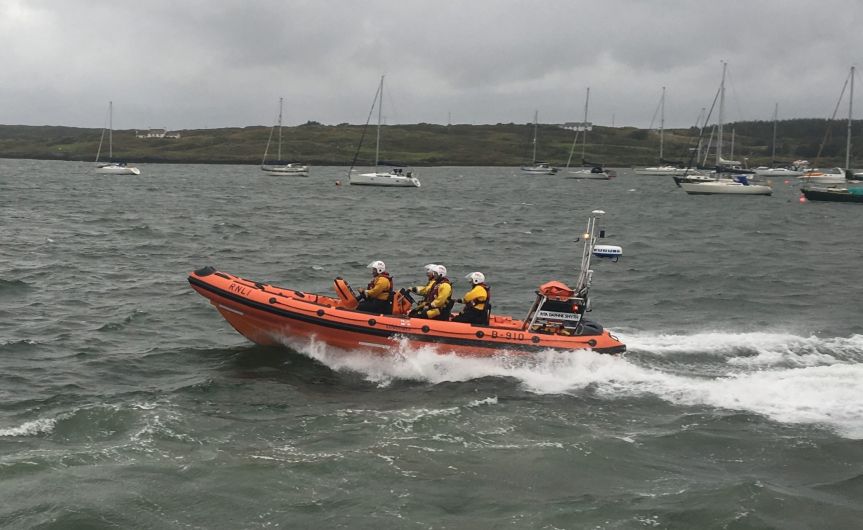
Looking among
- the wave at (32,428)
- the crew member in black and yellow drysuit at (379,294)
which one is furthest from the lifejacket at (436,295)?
the wave at (32,428)

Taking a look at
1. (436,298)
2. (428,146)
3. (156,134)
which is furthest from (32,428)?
(156,134)

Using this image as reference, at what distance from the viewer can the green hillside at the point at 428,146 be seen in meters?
131

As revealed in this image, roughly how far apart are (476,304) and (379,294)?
5.43 ft

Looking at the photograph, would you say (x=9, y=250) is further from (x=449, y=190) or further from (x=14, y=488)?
(x=449, y=190)

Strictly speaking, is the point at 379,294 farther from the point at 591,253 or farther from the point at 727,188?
the point at 727,188

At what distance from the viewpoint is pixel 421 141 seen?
509ft

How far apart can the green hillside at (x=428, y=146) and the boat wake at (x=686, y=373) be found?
10910 cm

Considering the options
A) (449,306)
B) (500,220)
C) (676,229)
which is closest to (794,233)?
(676,229)

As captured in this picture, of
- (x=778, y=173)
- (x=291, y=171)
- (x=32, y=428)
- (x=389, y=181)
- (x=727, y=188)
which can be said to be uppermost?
(x=778, y=173)

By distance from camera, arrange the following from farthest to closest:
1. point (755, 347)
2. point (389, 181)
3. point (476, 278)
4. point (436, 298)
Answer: point (389, 181) < point (755, 347) < point (436, 298) < point (476, 278)

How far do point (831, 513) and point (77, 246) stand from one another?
2439cm

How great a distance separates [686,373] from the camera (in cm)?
1363

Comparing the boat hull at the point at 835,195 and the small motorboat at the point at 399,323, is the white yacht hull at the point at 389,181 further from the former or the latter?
the small motorboat at the point at 399,323

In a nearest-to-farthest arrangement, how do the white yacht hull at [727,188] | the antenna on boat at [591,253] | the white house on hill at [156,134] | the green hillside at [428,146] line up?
the antenna on boat at [591,253], the white yacht hull at [727,188], the green hillside at [428,146], the white house on hill at [156,134]
